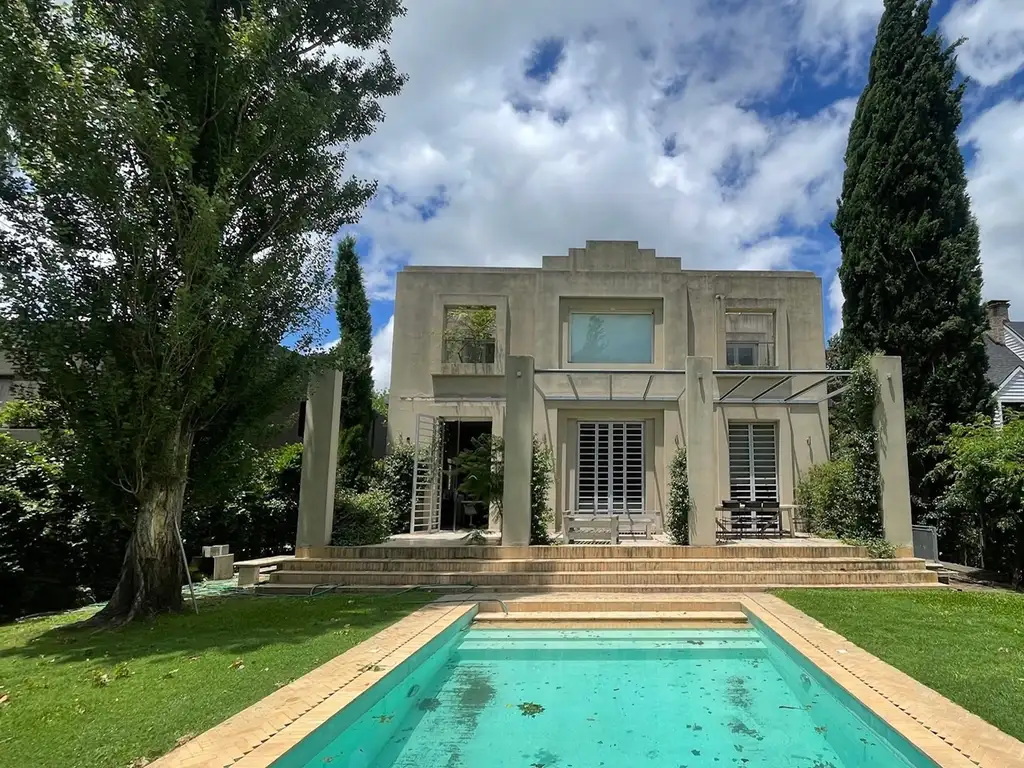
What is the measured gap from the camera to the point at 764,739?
5.39 m

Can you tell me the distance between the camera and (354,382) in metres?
19.1

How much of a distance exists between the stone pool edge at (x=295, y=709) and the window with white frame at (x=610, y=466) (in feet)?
32.1

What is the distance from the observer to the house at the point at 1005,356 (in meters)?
21.5

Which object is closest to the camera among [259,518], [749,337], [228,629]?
[228,629]

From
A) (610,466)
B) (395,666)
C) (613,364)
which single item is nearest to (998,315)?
(613,364)

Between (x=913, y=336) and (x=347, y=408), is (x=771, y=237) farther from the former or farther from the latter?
(x=347, y=408)

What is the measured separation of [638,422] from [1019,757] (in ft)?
44.9

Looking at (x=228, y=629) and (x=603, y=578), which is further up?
(x=603, y=578)

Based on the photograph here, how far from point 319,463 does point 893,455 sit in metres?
12.3

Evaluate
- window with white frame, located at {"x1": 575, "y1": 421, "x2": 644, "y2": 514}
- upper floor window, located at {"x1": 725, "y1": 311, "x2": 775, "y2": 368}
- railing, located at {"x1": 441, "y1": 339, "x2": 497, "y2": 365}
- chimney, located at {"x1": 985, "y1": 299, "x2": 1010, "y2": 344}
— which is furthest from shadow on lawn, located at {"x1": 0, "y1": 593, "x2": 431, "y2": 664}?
chimney, located at {"x1": 985, "y1": 299, "x2": 1010, "y2": 344}

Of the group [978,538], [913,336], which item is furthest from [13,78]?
[978,538]

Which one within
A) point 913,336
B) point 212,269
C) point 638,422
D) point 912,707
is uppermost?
point 913,336

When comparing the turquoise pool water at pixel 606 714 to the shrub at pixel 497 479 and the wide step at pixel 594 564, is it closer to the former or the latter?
the wide step at pixel 594 564

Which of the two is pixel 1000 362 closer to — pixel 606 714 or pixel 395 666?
pixel 606 714
